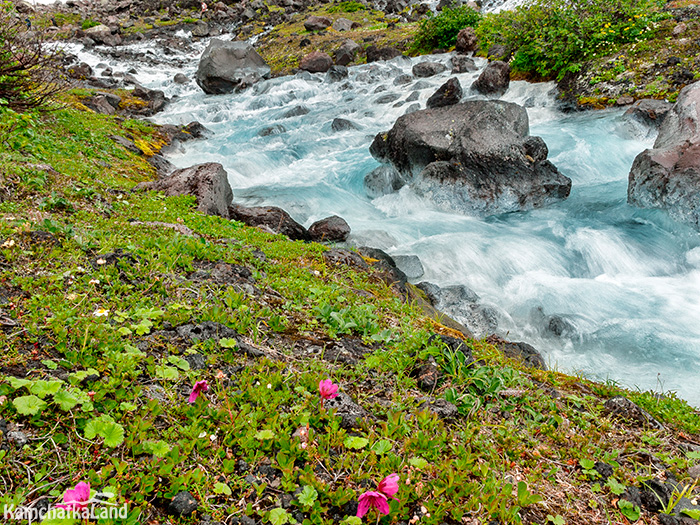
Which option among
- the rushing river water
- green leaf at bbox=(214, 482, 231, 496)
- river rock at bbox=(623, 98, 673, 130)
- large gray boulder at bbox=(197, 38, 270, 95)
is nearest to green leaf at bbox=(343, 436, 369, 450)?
green leaf at bbox=(214, 482, 231, 496)

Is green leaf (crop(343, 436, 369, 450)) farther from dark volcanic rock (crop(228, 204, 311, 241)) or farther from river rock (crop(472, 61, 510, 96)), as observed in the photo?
river rock (crop(472, 61, 510, 96))

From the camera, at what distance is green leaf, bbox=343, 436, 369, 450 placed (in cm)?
279

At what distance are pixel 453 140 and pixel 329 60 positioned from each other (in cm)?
1980

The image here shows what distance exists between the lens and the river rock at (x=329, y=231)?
9305 mm

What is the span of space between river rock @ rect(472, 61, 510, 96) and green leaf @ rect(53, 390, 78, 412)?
1938cm

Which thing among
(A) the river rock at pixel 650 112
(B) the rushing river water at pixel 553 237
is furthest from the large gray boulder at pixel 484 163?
(A) the river rock at pixel 650 112

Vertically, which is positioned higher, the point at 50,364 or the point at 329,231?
the point at 50,364

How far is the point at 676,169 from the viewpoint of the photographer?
9633mm

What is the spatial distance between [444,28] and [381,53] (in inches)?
170

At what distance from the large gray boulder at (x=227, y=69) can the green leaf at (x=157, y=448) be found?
28.3 m

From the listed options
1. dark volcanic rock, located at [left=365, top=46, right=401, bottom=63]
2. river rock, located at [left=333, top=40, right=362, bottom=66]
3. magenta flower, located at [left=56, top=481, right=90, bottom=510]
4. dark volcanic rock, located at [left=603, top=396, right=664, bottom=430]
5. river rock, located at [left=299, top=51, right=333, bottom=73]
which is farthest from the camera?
river rock, located at [left=333, top=40, right=362, bottom=66]

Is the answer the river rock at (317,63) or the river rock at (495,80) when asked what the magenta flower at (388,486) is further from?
the river rock at (317,63)

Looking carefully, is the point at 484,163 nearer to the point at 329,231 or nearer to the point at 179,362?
the point at 329,231

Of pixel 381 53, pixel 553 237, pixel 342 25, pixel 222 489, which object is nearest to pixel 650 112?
pixel 553 237
